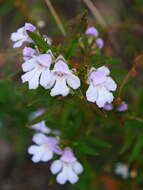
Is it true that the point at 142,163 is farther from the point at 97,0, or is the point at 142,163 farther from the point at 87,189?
the point at 97,0

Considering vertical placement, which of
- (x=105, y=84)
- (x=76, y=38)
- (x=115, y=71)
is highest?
(x=76, y=38)

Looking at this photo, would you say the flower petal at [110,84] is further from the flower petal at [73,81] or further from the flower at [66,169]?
the flower at [66,169]

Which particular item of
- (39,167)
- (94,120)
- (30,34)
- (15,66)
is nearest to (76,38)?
(30,34)

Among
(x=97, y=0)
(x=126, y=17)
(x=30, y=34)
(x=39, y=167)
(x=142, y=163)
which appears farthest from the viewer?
(x=97, y=0)

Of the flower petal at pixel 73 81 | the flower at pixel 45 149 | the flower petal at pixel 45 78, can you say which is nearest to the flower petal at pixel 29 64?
the flower petal at pixel 45 78

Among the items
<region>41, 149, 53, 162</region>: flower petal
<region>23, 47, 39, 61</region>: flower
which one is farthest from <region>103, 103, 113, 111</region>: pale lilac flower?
<region>23, 47, 39, 61</region>: flower

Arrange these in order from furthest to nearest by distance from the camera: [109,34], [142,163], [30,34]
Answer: [109,34] < [142,163] < [30,34]

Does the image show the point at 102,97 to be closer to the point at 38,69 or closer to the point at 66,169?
the point at 38,69
